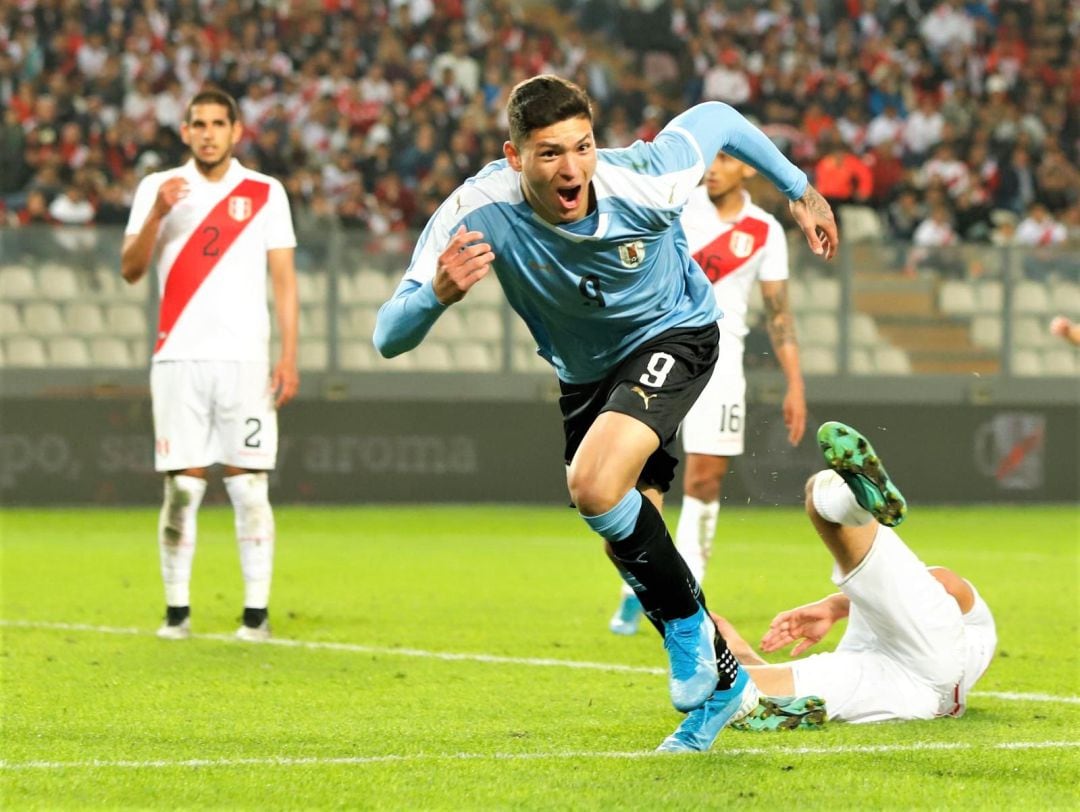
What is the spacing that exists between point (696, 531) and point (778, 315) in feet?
3.58

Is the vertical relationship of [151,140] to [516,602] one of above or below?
above

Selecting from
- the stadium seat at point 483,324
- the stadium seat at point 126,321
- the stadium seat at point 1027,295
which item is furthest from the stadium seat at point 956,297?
the stadium seat at point 126,321

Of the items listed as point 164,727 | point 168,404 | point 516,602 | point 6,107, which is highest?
point 6,107

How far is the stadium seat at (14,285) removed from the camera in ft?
53.1

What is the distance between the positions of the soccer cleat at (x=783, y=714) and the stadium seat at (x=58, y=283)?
12.0m

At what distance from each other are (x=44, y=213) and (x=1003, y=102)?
476 inches

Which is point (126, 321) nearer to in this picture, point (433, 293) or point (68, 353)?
point (68, 353)

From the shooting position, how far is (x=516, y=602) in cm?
1002

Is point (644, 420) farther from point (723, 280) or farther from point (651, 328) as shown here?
point (723, 280)

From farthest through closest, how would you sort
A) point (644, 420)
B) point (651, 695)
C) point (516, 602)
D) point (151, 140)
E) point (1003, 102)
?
point (1003, 102) < point (151, 140) < point (516, 602) < point (651, 695) < point (644, 420)

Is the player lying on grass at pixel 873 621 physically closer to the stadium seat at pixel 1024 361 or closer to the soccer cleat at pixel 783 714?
the soccer cleat at pixel 783 714

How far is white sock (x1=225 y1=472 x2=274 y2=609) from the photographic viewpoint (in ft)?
27.5

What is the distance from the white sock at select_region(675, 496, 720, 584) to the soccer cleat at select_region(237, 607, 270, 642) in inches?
76.3

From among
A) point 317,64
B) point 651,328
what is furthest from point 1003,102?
point 651,328
